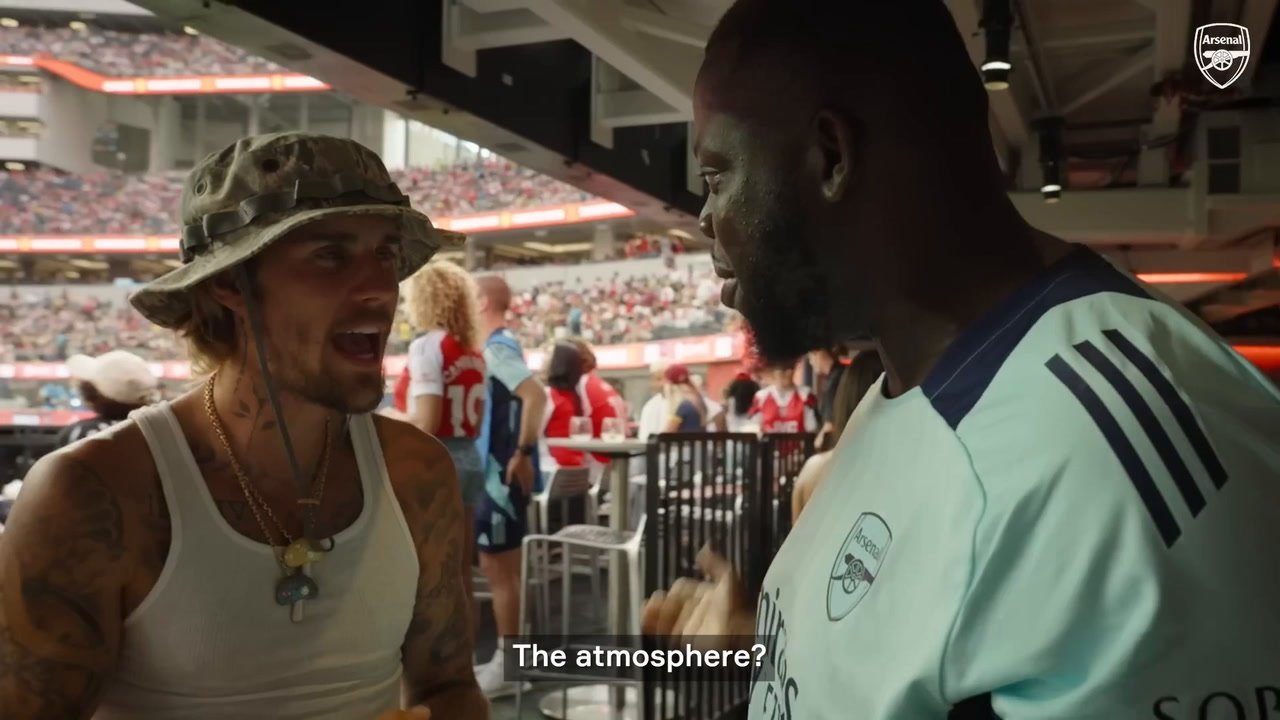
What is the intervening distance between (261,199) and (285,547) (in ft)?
1.51

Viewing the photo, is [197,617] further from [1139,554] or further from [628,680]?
[628,680]

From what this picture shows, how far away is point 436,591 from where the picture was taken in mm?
1429

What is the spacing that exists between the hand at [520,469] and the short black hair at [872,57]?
333cm

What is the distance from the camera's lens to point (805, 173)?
2.45ft

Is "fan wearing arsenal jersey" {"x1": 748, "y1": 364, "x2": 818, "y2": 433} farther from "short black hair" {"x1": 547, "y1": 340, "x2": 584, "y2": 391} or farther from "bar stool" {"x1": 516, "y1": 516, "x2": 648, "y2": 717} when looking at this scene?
"bar stool" {"x1": 516, "y1": 516, "x2": 648, "y2": 717}

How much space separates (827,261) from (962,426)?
192 millimetres

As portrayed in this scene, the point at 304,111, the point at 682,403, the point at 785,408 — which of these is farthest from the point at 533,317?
the point at 785,408

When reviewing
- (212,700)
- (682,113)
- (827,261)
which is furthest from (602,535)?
(827,261)

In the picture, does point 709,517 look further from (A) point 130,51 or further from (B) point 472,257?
(A) point 130,51

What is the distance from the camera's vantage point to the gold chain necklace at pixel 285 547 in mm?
1201

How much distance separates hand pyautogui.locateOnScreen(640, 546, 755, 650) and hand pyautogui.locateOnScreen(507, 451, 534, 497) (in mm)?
1171

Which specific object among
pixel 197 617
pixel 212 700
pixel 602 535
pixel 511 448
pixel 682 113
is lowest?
pixel 602 535
